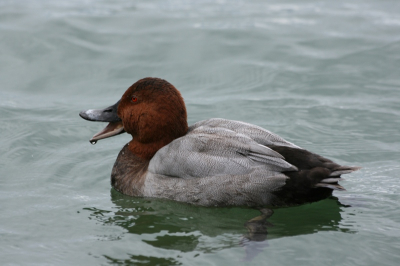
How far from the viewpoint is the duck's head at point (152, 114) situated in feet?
19.9

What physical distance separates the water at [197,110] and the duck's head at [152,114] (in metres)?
0.68

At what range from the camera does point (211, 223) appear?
5.43m

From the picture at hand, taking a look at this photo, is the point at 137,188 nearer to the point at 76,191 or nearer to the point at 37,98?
the point at 76,191

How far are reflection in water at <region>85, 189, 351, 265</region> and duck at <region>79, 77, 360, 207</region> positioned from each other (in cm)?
11

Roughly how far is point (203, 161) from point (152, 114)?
86 centimetres

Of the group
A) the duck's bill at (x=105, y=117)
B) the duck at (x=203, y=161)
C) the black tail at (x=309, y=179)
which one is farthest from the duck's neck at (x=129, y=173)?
the black tail at (x=309, y=179)

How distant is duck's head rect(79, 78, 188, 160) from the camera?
239 inches

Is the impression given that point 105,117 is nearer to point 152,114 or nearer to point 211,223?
point 152,114

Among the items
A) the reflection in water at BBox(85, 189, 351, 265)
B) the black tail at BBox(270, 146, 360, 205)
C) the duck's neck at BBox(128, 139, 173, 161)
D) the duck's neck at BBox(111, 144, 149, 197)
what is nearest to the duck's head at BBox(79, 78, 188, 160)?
the duck's neck at BBox(128, 139, 173, 161)

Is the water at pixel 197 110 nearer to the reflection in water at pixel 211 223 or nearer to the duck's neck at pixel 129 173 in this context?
the reflection in water at pixel 211 223

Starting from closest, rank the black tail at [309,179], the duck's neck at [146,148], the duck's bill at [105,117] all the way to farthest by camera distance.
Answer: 1. the black tail at [309,179]
2. the duck's neck at [146,148]
3. the duck's bill at [105,117]

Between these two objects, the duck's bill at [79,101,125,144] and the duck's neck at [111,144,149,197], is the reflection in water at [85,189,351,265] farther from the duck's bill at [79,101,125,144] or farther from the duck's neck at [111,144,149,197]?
the duck's bill at [79,101,125,144]

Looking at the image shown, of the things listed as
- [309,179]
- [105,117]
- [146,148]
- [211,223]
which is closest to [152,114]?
[146,148]

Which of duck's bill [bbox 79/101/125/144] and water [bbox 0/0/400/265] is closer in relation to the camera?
water [bbox 0/0/400/265]
